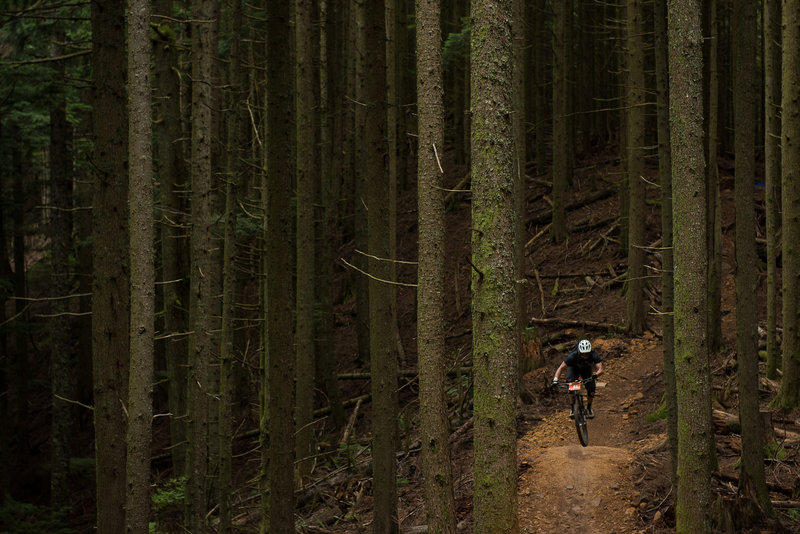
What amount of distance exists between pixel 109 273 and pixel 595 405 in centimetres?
1009

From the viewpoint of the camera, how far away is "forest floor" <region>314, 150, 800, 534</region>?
9320 millimetres

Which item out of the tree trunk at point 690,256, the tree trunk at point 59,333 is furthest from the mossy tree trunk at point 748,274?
the tree trunk at point 59,333

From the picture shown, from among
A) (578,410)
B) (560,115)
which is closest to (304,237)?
(578,410)

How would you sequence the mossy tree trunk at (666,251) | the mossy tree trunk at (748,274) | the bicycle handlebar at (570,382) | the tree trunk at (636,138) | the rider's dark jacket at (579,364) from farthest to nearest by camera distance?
the tree trunk at (636,138), the rider's dark jacket at (579,364), the bicycle handlebar at (570,382), the mossy tree trunk at (666,251), the mossy tree trunk at (748,274)

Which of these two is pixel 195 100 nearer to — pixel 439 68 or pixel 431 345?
pixel 439 68

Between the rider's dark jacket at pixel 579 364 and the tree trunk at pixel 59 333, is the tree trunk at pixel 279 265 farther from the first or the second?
the tree trunk at pixel 59 333

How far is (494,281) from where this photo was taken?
532 centimetres

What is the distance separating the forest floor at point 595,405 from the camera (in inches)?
367

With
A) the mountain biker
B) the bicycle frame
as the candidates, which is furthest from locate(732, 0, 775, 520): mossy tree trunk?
the mountain biker

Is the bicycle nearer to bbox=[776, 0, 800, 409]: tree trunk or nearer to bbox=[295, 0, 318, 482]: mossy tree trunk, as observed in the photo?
bbox=[776, 0, 800, 409]: tree trunk

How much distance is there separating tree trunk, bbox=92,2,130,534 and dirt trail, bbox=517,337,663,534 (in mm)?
5220

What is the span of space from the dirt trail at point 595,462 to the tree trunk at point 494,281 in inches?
171

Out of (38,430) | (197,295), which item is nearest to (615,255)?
(197,295)

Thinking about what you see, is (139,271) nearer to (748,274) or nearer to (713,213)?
(748,274)
